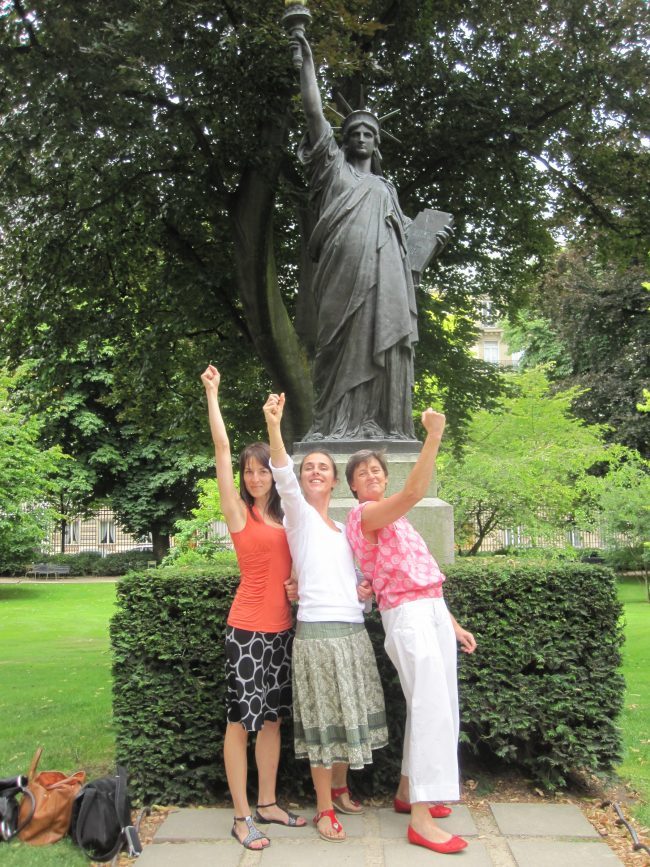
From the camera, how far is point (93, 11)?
1059 centimetres

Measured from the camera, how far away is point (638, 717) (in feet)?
23.9

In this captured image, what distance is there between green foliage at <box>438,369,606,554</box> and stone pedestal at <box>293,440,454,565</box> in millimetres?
10877

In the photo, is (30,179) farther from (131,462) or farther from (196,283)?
(131,462)

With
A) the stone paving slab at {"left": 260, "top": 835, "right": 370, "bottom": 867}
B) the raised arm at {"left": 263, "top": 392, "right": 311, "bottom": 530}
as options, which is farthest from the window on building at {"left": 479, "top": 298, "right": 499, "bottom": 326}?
the stone paving slab at {"left": 260, "top": 835, "right": 370, "bottom": 867}

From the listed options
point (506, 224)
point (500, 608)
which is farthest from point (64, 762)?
point (506, 224)

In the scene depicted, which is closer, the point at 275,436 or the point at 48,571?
the point at 275,436

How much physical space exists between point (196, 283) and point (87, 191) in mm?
2230

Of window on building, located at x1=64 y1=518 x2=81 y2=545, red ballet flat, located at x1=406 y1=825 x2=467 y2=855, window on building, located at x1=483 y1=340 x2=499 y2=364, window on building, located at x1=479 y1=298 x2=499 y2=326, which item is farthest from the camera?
window on building, located at x1=483 y1=340 x2=499 y2=364

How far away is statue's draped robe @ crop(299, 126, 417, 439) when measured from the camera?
5629 mm

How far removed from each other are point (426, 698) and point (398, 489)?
1.62 m

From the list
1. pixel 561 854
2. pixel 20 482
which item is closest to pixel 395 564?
pixel 561 854

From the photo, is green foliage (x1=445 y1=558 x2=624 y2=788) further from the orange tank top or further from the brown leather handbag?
the brown leather handbag

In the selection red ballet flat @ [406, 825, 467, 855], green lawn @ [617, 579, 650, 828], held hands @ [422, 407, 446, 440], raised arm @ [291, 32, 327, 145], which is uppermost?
raised arm @ [291, 32, 327, 145]

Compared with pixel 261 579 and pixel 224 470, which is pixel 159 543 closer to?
pixel 261 579
